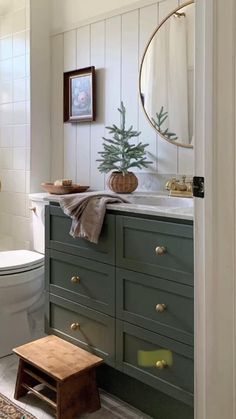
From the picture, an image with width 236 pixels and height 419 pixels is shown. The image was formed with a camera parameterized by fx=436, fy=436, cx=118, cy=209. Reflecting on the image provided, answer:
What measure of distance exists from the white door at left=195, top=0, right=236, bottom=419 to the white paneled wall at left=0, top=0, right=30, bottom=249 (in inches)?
68.2

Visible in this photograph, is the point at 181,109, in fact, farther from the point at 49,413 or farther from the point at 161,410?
the point at 49,413

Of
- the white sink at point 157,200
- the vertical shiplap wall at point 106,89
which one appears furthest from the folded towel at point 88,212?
the vertical shiplap wall at point 106,89

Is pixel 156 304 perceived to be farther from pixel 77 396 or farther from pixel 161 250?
pixel 77 396

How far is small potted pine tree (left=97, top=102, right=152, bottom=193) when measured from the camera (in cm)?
217

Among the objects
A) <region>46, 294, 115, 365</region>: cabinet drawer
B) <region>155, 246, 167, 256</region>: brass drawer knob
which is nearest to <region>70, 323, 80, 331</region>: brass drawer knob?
<region>46, 294, 115, 365</region>: cabinet drawer

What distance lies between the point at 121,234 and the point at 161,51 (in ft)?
3.31

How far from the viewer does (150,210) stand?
1.61 metres

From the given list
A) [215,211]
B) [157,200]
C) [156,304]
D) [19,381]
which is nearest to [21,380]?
[19,381]

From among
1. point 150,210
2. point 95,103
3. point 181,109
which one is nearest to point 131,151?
point 181,109

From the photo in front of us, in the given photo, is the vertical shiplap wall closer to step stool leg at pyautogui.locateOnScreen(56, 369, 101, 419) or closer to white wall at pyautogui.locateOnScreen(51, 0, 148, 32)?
white wall at pyautogui.locateOnScreen(51, 0, 148, 32)

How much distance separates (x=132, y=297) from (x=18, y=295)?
888 mm

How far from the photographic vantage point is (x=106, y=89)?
2469mm

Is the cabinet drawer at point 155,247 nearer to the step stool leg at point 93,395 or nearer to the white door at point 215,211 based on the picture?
the white door at point 215,211

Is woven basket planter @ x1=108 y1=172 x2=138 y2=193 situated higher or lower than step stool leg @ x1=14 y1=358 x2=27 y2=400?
higher
